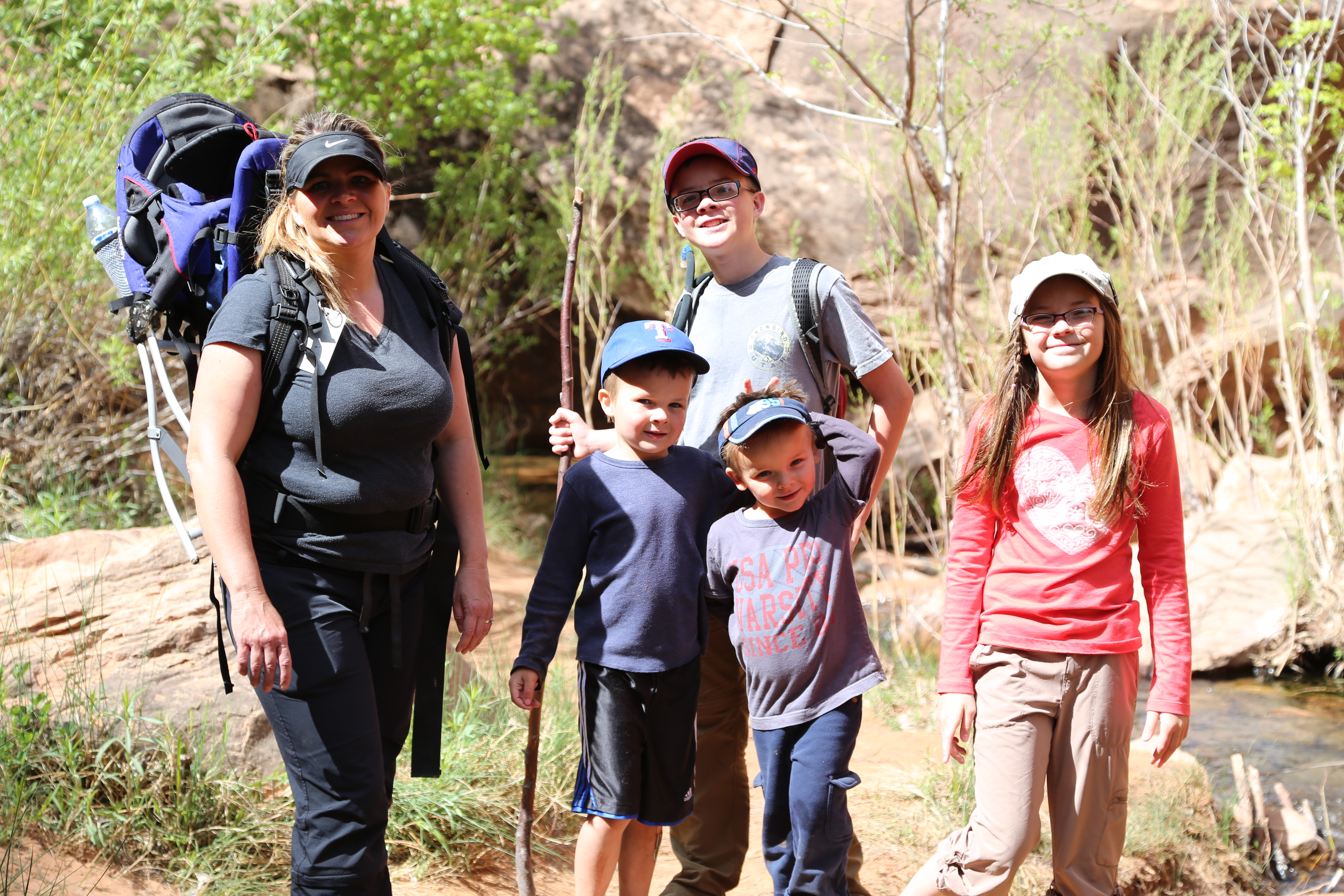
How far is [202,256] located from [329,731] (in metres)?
0.95

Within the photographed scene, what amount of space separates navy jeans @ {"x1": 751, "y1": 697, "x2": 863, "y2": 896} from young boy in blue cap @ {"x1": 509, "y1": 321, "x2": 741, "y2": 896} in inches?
7.7

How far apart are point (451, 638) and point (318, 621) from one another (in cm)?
319

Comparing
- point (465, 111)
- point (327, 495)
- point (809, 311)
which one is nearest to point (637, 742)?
point (327, 495)

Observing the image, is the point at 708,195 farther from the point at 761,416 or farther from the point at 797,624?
the point at 797,624

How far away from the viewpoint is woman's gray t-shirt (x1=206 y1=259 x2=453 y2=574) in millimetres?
1930

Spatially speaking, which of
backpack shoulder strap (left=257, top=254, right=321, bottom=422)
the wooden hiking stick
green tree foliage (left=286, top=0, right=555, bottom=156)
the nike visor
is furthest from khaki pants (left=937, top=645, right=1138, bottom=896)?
green tree foliage (left=286, top=0, right=555, bottom=156)

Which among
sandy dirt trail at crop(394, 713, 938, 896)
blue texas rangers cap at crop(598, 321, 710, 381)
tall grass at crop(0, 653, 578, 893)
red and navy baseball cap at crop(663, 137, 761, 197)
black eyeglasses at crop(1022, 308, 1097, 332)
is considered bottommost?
sandy dirt trail at crop(394, 713, 938, 896)

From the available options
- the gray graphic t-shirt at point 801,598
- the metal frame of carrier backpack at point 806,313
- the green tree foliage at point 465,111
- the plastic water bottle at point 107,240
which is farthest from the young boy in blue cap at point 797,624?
the green tree foliage at point 465,111

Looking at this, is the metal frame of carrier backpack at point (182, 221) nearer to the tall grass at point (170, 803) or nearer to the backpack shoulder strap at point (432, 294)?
the backpack shoulder strap at point (432, 294)

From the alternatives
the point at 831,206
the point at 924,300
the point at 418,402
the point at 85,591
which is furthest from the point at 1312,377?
the point at 85,591

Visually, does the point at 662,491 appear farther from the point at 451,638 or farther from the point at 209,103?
the point at 451,638

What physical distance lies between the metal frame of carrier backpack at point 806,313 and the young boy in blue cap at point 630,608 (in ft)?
0.98

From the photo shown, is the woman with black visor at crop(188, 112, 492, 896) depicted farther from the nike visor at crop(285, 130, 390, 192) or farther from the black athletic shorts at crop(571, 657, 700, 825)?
the black athletic shorts at crop(571, 657, 700, 825)

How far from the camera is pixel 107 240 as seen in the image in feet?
7.36
